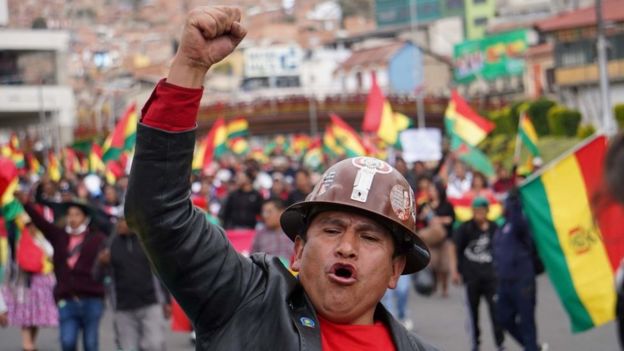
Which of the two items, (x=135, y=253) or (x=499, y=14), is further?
(x=499, y=14)

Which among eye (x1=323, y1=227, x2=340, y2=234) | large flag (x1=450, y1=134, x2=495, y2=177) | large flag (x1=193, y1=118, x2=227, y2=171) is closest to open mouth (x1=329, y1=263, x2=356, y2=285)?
eye (x1=323, y1=227, x2=340, y2=234)

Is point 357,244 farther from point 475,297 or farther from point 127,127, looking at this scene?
point 127,127

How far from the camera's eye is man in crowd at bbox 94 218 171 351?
A: 397 inches

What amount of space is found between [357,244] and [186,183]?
20.4 inches

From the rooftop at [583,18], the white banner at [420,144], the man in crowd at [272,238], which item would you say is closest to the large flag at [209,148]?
the white banner at [420,144]

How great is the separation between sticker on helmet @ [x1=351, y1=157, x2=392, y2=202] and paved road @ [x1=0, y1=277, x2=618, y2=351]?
733cm

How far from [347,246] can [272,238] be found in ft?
26.7

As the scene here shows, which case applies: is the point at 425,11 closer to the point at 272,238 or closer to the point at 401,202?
the point at 272,238

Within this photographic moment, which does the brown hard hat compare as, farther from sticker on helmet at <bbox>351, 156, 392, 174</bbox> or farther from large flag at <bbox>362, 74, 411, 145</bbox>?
large flag at <bbox>362, 74, 411, 145</bbox>

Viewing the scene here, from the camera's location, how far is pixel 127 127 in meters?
24.9

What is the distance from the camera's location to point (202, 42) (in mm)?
2805

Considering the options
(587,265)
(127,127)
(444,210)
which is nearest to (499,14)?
(127,127)

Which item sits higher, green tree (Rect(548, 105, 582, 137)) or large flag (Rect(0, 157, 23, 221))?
large flag (Rect(0, 157, 23, 221))

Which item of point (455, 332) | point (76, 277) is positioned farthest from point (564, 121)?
point (76, 277)
